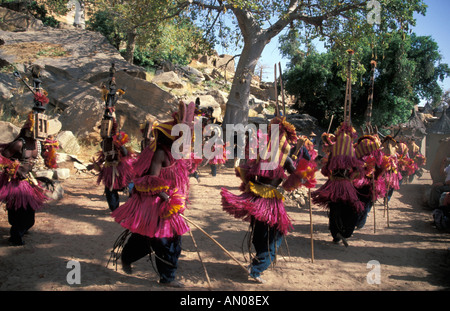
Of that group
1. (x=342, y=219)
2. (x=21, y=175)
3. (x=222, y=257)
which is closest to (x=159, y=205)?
(x=222, y=257)

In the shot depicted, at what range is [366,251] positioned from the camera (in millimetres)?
5199

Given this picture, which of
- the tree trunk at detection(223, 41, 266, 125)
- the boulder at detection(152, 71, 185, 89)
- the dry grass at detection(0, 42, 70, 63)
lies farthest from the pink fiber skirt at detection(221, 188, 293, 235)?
the boulder at detection(152, 71, 185, 89)

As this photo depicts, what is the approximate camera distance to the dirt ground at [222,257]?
366 centimetres

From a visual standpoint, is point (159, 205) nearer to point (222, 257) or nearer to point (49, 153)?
point (222, 257)

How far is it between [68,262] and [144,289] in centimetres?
120

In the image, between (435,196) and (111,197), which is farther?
(435,196)

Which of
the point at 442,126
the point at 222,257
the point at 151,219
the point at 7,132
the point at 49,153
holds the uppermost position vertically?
the point at 442,126

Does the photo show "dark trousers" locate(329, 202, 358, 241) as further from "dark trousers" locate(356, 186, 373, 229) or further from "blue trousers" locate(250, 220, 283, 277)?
"blue trousers" locate(250, 220, 283, 277)

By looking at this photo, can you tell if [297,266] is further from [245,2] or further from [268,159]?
[245,2]

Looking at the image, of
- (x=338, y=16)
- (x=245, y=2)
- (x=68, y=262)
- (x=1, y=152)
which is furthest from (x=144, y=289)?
(x=338, y=16)

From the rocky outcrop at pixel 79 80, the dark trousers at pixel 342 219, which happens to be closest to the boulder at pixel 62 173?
the rocky outcrop at pixel 79 80

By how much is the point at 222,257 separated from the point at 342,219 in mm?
2187

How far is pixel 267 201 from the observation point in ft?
12.5

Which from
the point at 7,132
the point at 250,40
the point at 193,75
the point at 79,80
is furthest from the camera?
the point at 193,75
